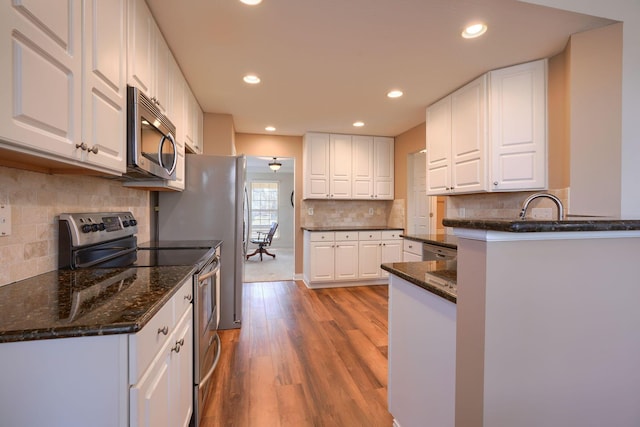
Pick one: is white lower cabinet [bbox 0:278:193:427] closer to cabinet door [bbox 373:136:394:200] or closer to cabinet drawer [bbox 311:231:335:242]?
cabinet drawer [bbox 311:231:335:242]

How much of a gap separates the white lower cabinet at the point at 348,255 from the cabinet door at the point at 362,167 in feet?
2.22

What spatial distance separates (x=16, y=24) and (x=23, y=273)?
37.0 inches

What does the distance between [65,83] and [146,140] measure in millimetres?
643

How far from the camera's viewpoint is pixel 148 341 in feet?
2.99

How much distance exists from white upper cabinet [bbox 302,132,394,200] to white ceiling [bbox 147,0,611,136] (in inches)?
49.7

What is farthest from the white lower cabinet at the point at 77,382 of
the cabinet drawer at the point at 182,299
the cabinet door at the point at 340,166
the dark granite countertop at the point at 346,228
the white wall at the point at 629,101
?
the cabinet door at the point at 340,166

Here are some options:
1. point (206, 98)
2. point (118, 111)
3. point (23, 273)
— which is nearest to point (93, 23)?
point (118, 111)

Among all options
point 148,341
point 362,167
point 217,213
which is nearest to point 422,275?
point 148,341

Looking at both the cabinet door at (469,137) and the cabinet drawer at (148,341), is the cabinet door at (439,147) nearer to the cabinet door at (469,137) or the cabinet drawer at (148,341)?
the cabinet door at (469,137)

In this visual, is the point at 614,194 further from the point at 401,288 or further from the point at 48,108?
the point at 48,108

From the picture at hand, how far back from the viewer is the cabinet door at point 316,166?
454 centimetres

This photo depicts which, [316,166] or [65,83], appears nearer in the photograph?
[65,83]

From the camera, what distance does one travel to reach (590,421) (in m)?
1.00

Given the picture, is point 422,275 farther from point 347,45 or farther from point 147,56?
point 147,56
